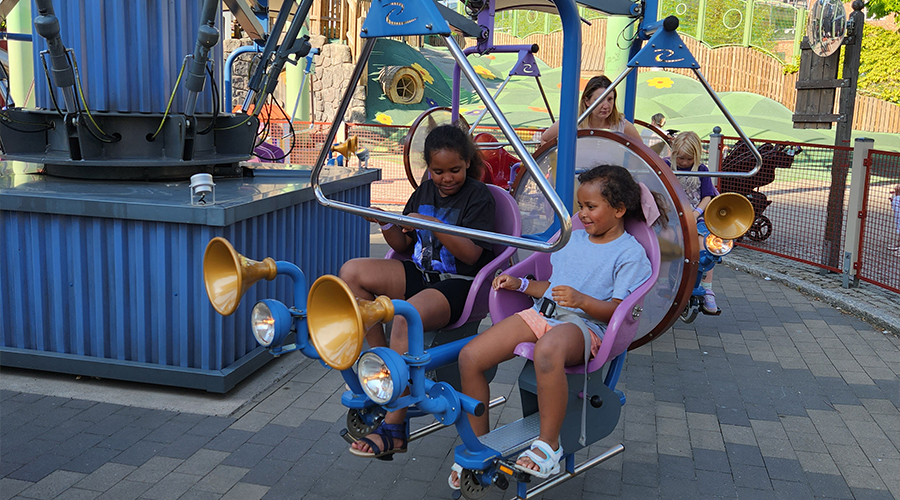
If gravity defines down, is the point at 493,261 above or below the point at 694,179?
below

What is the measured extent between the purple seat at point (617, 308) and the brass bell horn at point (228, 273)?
3.01 feet

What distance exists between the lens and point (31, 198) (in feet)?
12.9

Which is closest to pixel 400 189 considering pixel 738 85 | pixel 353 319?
pixel 353 319

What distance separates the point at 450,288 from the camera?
306 cm

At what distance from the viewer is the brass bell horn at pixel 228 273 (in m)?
2.42

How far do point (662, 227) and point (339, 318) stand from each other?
154cm

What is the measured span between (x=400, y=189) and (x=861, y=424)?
9933mm

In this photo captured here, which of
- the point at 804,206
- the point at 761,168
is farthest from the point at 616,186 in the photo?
the point at 804,206

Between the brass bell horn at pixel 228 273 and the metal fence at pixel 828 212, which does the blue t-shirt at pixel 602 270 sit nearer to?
the brass bell horn at pixel 228 273

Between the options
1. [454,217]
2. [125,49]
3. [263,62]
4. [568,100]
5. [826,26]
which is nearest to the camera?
[568,100]

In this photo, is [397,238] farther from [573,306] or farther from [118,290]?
[118,290]

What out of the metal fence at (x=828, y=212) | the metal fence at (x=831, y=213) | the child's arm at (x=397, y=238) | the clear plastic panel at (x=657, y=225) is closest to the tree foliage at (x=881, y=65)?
the metal fence at (x=828, y=212)

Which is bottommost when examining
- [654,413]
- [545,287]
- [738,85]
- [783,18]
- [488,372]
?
[654,413]

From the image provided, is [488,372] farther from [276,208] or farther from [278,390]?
[276,208]
